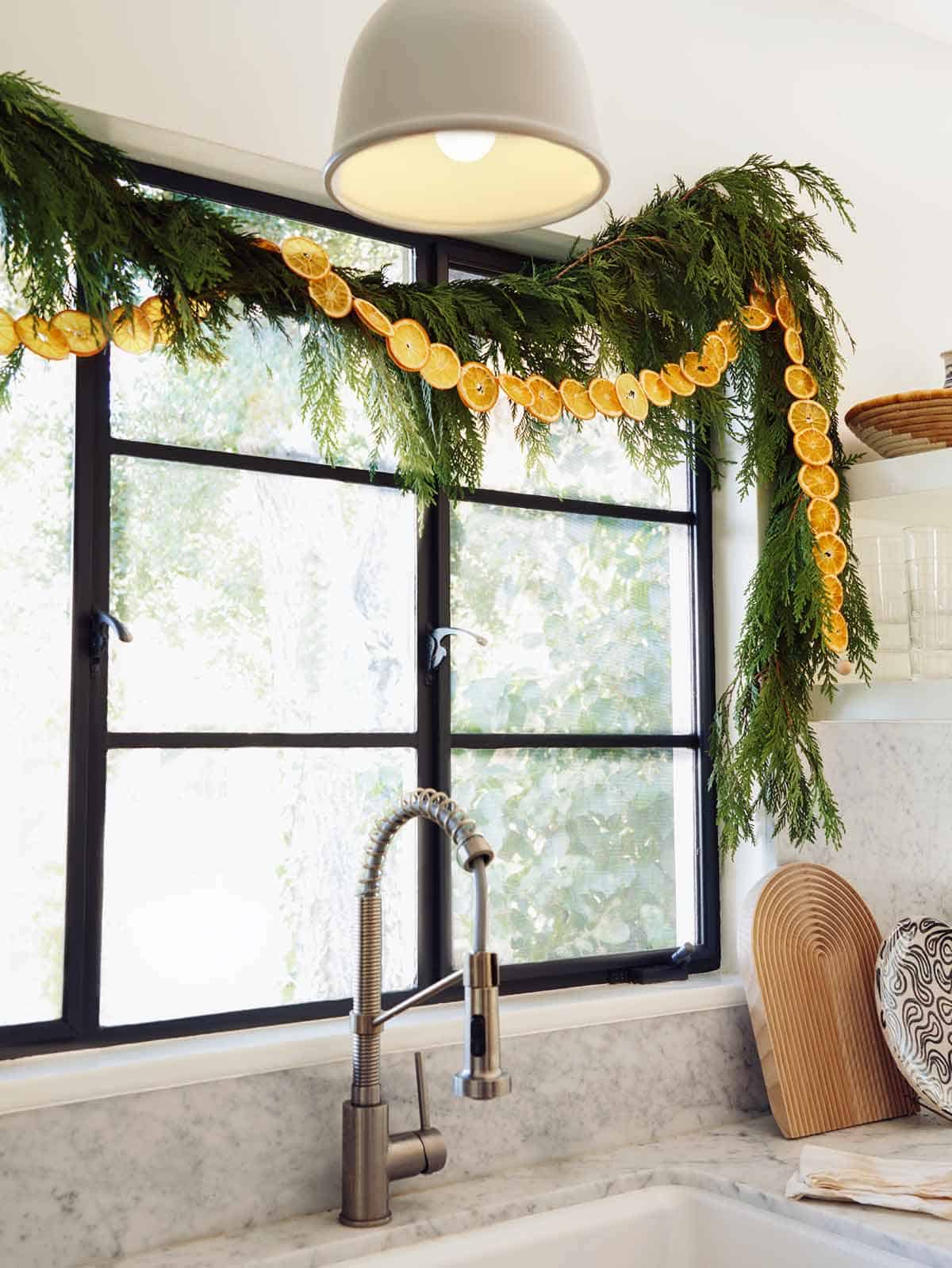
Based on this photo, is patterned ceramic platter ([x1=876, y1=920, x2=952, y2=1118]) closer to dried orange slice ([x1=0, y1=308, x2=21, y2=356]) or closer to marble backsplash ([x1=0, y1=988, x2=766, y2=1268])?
marble backsplash ([x1=0, y1=988, x2=766, y2=1268])

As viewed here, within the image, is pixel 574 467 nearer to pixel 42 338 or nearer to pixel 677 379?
pixel 677 379

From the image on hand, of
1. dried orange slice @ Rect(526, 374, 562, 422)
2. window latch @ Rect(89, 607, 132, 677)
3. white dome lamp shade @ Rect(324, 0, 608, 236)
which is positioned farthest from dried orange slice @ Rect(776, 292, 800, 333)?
window latch @ Rect(89, 607, 132, 677)

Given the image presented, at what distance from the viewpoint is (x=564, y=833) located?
1.88 meters

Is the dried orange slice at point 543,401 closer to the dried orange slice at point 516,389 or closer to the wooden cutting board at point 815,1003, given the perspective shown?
the dried orange slice at point 516,389

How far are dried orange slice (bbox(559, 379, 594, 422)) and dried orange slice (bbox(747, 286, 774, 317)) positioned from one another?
14.0 inches

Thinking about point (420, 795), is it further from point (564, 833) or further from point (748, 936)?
point (748, 936)

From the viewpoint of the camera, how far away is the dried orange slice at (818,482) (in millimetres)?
1937

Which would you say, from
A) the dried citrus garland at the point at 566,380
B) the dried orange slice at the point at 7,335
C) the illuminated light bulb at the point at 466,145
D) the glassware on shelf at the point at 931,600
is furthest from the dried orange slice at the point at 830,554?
the dried orange slice at the point at 7,335

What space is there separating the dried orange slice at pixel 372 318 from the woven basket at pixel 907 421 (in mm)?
804

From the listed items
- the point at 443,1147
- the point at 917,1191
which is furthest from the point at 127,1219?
the point at 917,1191

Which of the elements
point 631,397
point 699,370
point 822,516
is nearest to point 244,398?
point 631,397

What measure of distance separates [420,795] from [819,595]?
2.46ft

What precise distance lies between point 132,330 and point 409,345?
→ 345 mm

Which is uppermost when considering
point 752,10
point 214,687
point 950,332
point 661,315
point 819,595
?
point 752,10
